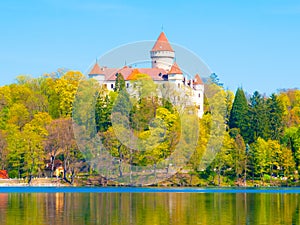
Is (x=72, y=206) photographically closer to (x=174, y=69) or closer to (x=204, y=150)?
(x=204, y=150)

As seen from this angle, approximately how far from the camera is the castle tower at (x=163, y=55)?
102m

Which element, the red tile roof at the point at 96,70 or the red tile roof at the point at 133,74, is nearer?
the red tile roof at the point at 133,74

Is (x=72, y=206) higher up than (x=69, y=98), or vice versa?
(x=69, y=98)

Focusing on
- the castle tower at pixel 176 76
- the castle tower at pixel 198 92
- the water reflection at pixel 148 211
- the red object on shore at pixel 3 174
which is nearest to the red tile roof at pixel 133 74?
the castle tower at pixel 176 76

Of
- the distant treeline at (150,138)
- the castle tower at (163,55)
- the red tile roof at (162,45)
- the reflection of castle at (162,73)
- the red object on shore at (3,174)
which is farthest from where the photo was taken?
the reflection of castle at (162,73)

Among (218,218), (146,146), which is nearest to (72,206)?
(218,218)

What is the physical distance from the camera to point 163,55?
105m

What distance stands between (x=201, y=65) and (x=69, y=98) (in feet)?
80.1

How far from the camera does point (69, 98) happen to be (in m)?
92.4

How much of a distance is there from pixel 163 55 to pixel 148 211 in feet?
213

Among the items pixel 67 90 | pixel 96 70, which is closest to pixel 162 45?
pixel 96 70

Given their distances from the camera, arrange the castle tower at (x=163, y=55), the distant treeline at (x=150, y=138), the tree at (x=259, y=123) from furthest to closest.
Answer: the castle tower at (x=163, y=55) → the tree at (x=259, y=123) → the distant treeline at (x=150, y=138)

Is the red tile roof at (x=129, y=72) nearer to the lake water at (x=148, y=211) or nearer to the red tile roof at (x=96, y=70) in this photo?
the red tile roof at (x=96, y=70)

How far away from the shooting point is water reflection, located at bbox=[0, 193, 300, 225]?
35.3 m
